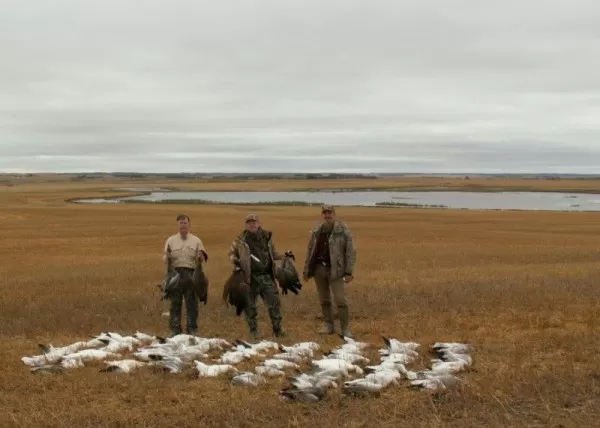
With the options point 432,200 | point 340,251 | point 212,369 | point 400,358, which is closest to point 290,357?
point 212,369

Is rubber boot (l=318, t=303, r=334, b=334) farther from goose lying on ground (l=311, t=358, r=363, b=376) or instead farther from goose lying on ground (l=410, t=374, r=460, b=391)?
goose lying on ground (l=410, t=374, r=460, b=391)

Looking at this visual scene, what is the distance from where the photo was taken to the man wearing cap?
35.9 feet

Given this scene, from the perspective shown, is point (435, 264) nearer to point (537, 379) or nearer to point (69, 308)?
point (69, 308)

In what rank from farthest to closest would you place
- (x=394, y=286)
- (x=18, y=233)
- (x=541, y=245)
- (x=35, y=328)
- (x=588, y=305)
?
(x=18, y=233)
(x=541, y=245)
(x=394, y=286)
(x=588, y=305)
(x=35, y=328)

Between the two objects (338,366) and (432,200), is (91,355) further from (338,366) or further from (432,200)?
(432,200)

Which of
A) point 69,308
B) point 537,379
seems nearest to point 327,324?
point 537,379

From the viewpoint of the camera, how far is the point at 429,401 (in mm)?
7043

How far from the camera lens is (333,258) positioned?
1097 cm

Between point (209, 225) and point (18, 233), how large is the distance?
39.8ft

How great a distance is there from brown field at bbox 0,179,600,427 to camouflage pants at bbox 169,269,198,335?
69cm

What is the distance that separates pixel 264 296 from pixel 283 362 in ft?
8.42

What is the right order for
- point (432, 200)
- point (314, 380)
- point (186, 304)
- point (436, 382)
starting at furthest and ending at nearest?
point (432, 200) < point (186, 304) < point (314, 380) < point (436, 382)

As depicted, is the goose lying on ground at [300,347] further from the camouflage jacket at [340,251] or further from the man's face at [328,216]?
the man's face at [328,216]

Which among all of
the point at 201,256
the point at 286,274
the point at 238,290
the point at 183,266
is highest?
the point at 201,256
